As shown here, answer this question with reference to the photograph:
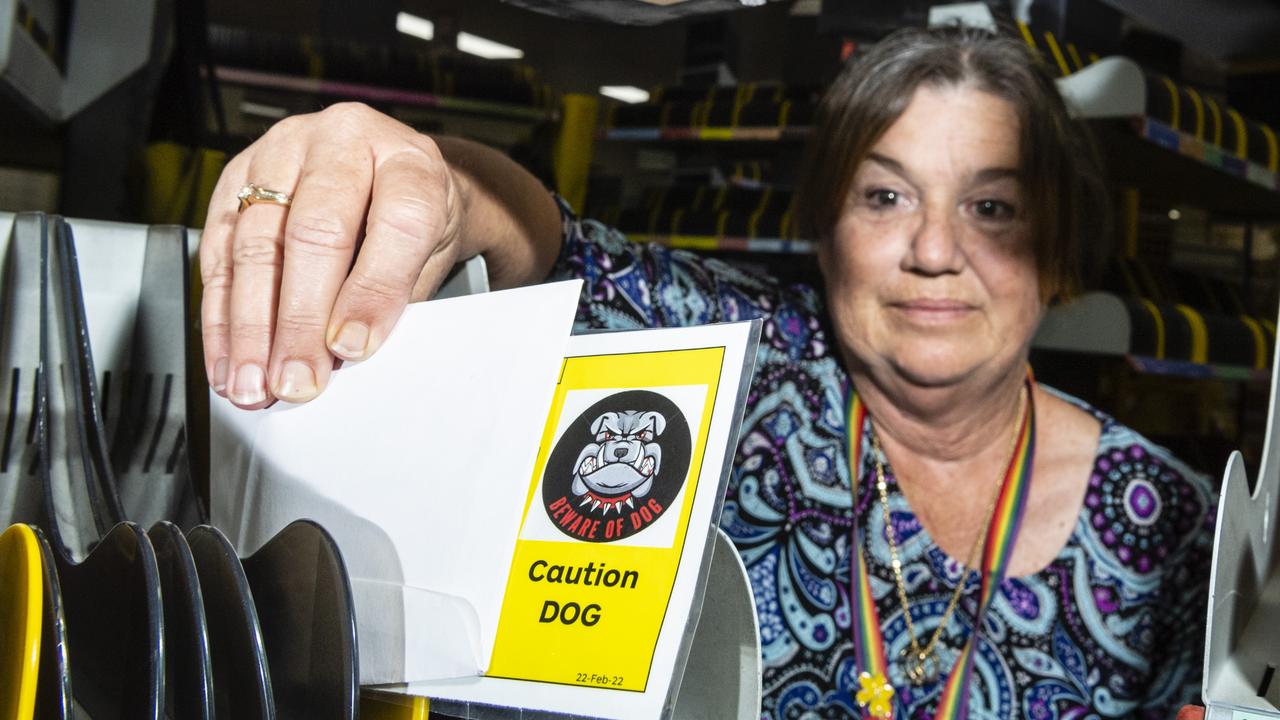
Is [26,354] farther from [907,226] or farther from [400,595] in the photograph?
[907,226]

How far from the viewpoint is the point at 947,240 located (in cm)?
125

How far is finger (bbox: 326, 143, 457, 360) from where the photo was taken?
466mm

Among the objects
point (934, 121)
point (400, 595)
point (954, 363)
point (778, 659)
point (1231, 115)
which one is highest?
point (1231, 115)

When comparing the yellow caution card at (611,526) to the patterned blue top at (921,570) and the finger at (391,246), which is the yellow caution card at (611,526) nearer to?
the finger at (391,246)

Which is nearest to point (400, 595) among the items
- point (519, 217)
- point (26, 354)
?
point (26, 354)

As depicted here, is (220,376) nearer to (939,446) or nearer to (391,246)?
(391,246)

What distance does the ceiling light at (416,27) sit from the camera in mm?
895

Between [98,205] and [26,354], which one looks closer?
[26,354]

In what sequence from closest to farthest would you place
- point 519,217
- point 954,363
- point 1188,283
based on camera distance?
1. point 519,217
2. point 954,363
3. point 1188,283

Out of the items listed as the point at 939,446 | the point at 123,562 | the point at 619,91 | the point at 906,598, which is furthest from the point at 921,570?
the point at 123,562

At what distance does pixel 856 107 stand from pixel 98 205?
914 millimetres

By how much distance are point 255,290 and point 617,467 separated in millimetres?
202

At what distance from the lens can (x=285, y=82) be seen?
1019 millimetres

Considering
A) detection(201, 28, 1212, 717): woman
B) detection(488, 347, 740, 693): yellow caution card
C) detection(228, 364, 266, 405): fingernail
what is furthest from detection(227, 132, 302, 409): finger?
detection(201, 28, 1212, 717): woman
